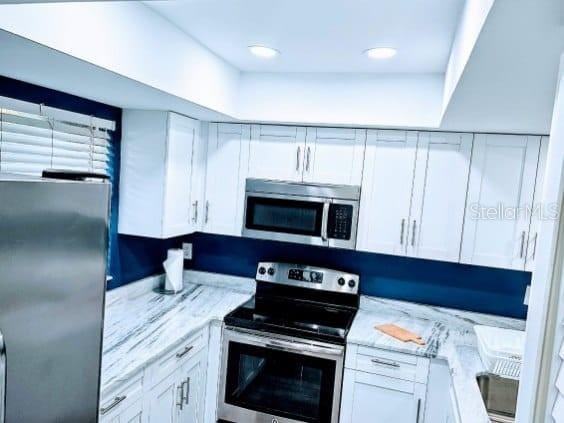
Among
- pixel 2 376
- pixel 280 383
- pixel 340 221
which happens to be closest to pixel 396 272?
pixel 340 221

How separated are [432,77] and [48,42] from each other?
1909mm

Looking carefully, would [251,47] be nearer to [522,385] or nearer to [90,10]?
[90,10]

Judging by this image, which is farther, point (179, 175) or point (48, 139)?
point (179, 175)

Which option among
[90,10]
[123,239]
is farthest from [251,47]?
[123,239]

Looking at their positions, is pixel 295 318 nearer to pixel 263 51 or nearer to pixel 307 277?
pixel 307 277

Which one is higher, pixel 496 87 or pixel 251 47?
pixel 251 47

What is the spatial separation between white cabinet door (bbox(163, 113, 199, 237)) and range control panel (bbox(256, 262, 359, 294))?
623 mm

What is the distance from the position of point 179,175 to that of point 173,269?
70 centimetres

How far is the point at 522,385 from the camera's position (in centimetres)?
71

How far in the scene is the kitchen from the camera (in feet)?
4.15

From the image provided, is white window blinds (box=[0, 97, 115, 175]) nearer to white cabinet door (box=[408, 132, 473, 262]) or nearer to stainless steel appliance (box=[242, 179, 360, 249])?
stainless steel appliance (box=[242, 179, 360, 249])

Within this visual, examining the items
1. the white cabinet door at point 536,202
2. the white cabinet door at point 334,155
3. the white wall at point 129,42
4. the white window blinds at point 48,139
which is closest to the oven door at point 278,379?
the white cabinet door at point 334,155

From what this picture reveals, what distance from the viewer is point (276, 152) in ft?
9.00

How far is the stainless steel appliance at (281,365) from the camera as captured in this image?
93.3 inches
